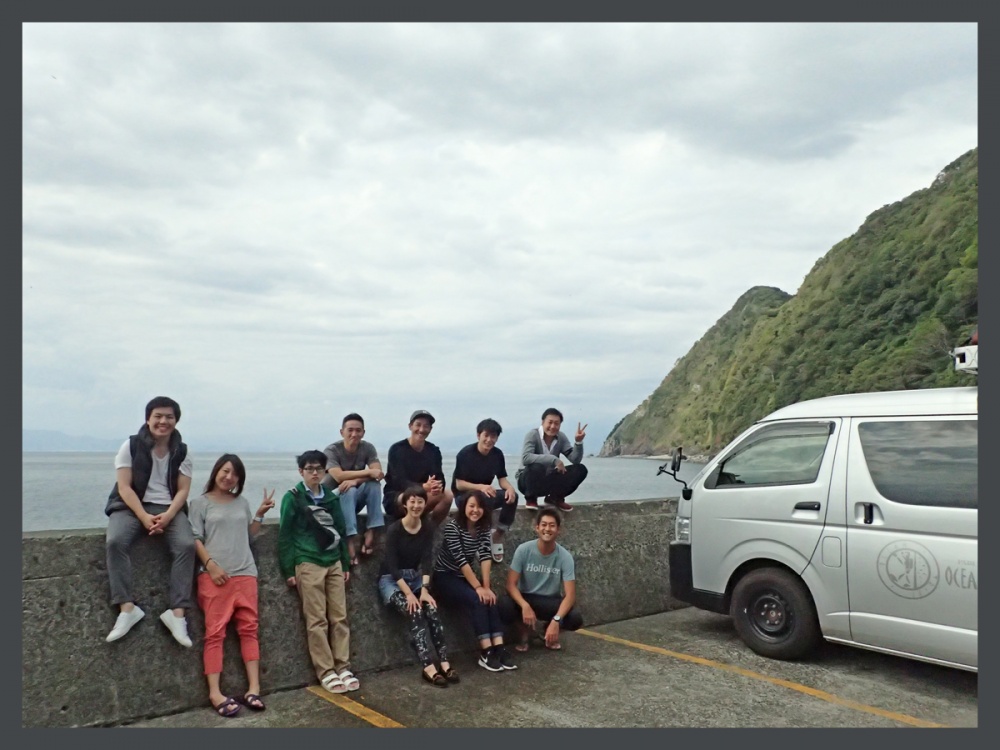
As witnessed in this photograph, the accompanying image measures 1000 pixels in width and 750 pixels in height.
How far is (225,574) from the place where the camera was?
226 inches

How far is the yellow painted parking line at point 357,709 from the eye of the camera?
550cm

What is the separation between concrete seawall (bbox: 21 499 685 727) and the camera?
523cm

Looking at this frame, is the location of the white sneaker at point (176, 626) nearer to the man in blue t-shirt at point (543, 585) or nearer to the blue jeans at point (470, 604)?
the blue jeans at point (470, 604)

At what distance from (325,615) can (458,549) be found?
1.22 m

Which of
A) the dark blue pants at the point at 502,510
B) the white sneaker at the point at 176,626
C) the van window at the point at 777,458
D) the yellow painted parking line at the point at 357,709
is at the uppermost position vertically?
the van window at the point at 777,458

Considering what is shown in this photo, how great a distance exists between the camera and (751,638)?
23.3 ft

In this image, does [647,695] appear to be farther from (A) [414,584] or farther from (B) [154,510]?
(B) [154,510]

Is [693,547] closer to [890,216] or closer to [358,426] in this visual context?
[358,426]

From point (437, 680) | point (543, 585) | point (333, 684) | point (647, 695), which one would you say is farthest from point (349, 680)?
point (647, 695)

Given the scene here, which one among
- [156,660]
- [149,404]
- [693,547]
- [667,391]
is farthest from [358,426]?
[667,391]

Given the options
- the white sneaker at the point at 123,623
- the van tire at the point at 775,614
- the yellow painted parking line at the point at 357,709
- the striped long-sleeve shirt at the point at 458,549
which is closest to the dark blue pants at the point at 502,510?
the striped long-sleeve shirt at the point at 458,549

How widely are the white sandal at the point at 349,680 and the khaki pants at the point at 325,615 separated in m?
0.04

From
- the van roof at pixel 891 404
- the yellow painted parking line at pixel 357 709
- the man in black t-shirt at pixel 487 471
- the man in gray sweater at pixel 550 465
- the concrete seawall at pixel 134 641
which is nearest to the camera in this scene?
the concrete seawall at pixel 134 641

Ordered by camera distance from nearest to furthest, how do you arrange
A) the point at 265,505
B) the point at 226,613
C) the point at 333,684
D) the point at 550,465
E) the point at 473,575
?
the point at 226,613 < the point at 265,505 < the point at 333,684 < the point at 473,575 < the point at 550,465
